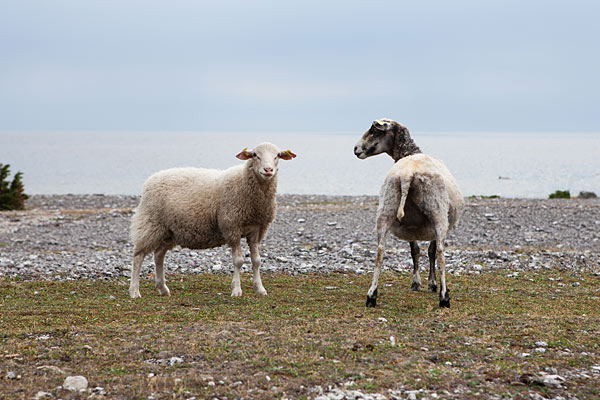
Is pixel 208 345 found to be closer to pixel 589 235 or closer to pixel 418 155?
pixel 418 155

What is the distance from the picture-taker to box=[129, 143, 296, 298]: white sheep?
11234mm

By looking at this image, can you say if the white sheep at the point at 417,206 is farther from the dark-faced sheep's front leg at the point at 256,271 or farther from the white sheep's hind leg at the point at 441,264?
the dark-faced sheep's front leg at the point at 256,271

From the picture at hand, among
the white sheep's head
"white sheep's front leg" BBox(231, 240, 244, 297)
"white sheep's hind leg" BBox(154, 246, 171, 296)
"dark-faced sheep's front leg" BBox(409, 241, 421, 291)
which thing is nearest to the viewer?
the white sheep's head

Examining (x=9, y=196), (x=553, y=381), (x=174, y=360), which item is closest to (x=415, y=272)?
(x=553, y=381)

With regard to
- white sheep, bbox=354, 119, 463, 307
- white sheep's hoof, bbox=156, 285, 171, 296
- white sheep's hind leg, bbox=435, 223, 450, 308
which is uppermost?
white sheep, bbox=354, 119, 463, 307

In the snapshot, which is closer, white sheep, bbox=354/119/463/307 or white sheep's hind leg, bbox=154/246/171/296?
white sheep, bbox=354/119/463/307

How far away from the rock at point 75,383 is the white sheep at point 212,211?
17.0 feet

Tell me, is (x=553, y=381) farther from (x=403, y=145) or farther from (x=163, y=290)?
(x=163, y=290)

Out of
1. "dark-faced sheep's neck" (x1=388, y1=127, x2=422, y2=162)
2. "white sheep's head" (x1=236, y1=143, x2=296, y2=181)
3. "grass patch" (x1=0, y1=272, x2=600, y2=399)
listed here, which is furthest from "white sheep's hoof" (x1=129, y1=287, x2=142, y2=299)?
"dark-faced sheep's neck" (x1=388, y1=127, x2=422, y2=162)

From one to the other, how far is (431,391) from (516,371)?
3.98 ft

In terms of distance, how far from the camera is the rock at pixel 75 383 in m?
6.00

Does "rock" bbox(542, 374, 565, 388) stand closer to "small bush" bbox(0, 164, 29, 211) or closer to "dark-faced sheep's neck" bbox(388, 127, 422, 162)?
"dark-faced sheep's neck" bbox(388, 127, 422, 162)

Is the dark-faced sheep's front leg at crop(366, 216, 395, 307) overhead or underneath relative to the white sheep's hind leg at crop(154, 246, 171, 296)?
overhead

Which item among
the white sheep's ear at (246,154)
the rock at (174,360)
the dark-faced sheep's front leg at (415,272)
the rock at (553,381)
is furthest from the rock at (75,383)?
the dark-faced sheep's front leg at (415,272)
